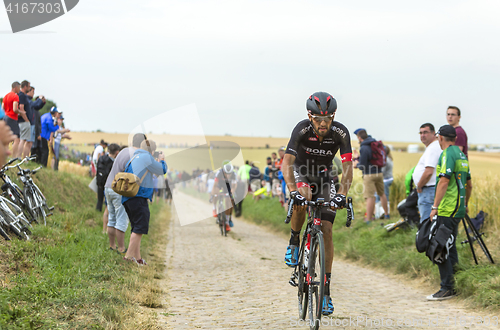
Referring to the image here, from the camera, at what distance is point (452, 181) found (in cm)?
770

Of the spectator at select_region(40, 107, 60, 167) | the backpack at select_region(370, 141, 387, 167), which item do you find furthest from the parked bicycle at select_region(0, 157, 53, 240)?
the backpack at select_region(370, 141, 387, 167)

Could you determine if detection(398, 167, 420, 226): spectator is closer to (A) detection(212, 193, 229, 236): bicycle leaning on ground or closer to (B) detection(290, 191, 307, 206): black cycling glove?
(B) detection(290, 191, 307, 206): black cycling glove

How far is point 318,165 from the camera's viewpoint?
6031mm

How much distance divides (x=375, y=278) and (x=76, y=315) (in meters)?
6.17

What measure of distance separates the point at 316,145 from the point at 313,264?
1.36m

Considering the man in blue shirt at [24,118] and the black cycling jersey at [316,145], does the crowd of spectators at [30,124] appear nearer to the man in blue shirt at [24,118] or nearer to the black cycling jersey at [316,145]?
the man in blue shirt at [24,118]

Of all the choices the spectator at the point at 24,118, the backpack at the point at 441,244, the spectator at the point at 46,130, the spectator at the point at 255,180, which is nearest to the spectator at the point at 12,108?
the spectator at the point at 24,118

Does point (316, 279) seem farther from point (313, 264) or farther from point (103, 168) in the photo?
point (103, 168)

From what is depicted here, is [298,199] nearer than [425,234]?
Yes

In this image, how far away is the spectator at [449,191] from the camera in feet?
25.0

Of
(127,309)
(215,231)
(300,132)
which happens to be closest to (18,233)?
(127,309)

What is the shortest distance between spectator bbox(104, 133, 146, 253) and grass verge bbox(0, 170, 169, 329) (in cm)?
33

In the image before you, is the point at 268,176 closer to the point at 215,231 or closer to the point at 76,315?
the point at 215,231

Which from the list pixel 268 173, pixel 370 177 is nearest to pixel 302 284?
pixel 370 177
